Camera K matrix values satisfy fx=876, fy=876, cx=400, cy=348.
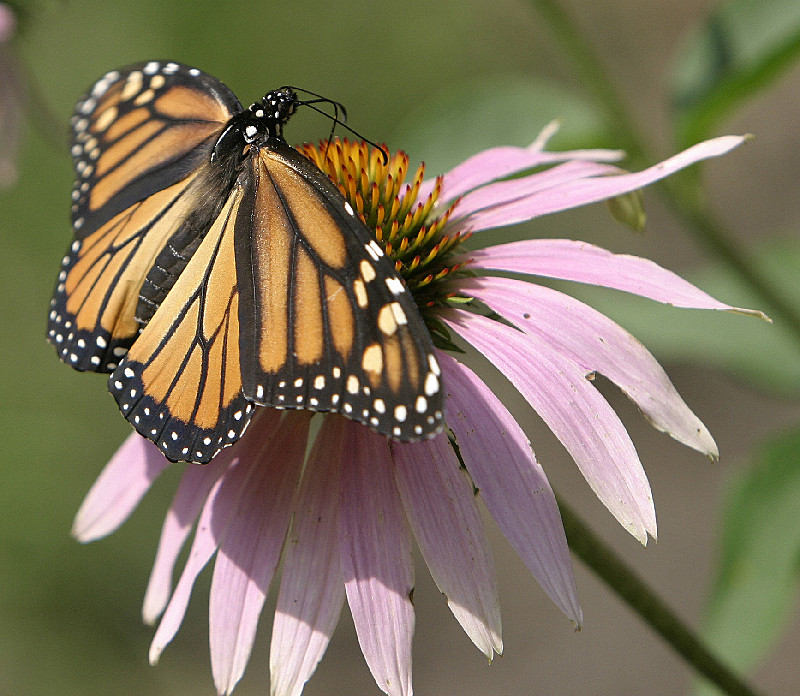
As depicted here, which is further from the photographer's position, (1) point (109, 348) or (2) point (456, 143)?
(2) point (456, 143)

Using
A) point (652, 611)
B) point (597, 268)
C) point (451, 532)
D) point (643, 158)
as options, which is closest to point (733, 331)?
point (643, 158)

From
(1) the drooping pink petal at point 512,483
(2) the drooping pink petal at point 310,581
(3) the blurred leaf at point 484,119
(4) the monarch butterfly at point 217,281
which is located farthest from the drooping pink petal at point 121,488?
(3) the blurred leaf at point 484,119

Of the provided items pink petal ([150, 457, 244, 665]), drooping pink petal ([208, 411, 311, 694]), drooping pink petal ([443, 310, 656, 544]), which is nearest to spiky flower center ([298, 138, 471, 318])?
drooping pink petal ([443, 310, 656, 544])

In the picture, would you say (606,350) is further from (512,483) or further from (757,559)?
(757,559)

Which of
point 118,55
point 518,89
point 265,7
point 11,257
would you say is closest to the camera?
point 518,89

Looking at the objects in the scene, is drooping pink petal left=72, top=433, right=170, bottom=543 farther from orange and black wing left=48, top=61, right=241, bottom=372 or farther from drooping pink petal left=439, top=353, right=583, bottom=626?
drooping pink petal left=439, top=353, right=583, bottom=626

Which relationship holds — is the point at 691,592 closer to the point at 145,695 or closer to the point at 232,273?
the point at 145,695

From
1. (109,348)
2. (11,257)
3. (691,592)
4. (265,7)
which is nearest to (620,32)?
(265,7)
